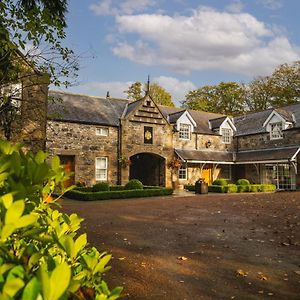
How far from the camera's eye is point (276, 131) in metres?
28.4

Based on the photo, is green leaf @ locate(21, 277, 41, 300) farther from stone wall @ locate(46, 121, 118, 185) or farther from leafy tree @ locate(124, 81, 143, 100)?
leafy tree @ locate(124, 81, 143, 100)

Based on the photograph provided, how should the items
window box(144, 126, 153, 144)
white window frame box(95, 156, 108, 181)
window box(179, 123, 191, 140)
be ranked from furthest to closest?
1. window box(179, 123, 191, 140)
2. window box(144, 126, 153, 144)
3. white window frame box(95, 156, 108, 181)

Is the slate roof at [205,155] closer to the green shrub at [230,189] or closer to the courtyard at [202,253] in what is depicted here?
the green shrub at [230,189]

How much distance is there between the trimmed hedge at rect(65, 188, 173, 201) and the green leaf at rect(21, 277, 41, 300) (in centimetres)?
1725

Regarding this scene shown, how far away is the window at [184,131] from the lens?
1135 inches

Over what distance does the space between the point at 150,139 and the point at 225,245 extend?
64.2ft

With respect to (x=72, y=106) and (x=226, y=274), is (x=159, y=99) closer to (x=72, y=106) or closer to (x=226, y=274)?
(x=72, y=106)

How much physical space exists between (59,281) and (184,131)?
28434 millimetres

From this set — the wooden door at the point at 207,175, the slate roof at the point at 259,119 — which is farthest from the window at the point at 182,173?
the slate roof at the point at 259,119

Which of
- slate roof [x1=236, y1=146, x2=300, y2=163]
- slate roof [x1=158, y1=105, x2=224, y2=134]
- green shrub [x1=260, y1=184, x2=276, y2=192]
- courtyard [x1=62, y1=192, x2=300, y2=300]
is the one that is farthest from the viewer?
slate roof [x1=158, y1=105, x2=224, y2=134]

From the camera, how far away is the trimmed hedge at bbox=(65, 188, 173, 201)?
17875 mm

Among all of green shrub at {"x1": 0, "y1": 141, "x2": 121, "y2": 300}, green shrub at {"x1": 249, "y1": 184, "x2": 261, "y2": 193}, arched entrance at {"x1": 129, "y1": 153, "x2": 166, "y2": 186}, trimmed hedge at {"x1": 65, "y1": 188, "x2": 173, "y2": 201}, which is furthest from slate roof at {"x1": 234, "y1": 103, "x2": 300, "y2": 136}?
green shrub at {"x1": 0, "y1": 141, "x2": 121, "y2": 300}

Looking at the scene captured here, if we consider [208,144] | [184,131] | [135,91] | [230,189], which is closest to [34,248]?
[230,189]

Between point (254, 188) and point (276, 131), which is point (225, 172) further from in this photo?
point (254, 188)
